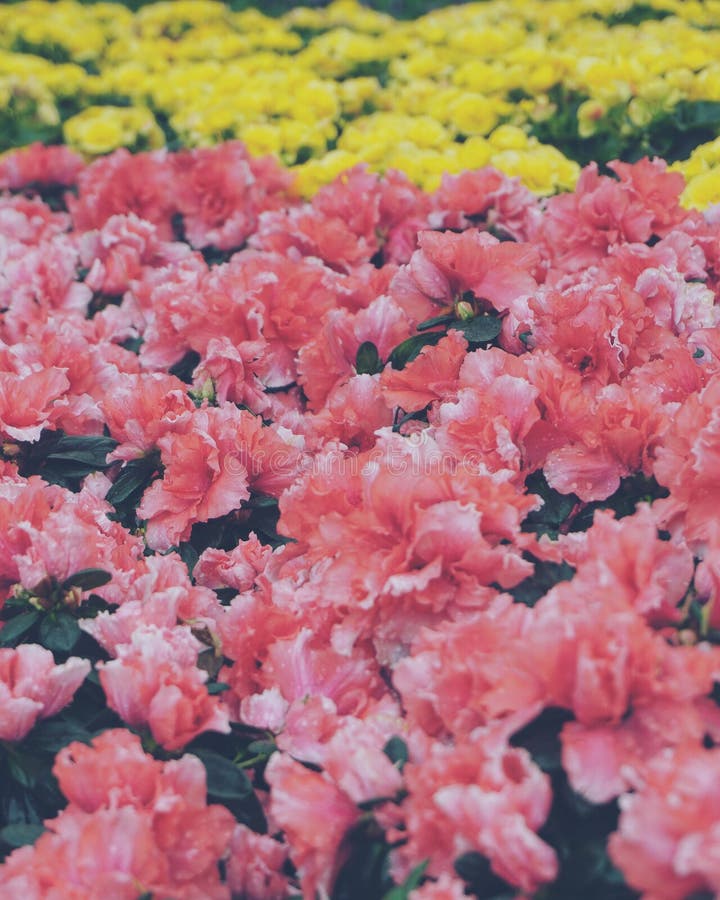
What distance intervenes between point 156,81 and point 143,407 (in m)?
2.79

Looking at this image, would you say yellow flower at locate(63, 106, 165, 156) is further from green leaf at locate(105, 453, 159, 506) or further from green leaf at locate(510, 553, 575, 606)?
green leaf at locate(510, 553, 575, 606)

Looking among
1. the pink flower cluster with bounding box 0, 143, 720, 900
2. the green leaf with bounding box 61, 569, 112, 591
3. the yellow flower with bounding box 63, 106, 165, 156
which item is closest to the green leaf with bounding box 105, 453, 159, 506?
the pink flower cluster with bounding box 0, 143, 720, 900

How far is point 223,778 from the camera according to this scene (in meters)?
1.24

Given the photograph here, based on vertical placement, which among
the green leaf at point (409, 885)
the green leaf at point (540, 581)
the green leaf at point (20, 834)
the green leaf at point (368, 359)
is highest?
the green leaf at point (540, 581)

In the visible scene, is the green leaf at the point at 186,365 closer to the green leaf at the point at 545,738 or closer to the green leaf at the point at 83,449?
the green leaf at the point at 83,449

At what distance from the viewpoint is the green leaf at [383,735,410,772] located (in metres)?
1.16

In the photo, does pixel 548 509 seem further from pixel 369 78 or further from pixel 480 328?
pixel 369 78

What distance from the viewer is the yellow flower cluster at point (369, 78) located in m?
3.02

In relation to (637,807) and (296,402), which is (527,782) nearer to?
(637,807)

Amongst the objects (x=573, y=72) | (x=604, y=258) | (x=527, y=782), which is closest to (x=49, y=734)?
(x=527, y=782)

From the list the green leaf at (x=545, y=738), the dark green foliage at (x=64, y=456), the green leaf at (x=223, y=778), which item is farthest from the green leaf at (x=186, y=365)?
the green leaf at (x=545, y=738)

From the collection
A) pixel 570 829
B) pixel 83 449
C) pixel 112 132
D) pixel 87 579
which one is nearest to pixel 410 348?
pixel 83 449

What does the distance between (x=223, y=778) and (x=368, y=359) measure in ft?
2.81

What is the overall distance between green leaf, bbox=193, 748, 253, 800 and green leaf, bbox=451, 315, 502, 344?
2.78 ft
